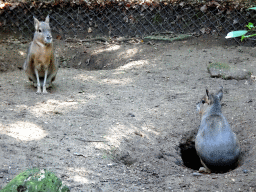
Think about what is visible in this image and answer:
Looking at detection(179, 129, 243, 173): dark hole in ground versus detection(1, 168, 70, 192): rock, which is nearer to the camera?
detection(1, 168, 70, 192): rock

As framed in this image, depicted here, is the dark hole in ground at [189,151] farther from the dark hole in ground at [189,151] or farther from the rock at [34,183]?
the rock at [34,183]

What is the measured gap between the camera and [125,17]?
366 inches

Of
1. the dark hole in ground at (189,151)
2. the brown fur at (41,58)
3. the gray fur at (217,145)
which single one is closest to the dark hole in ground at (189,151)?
the dark hole in ground at (189,151)

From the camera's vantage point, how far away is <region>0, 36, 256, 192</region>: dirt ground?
3.46 m

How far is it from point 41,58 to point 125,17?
13.5 feet

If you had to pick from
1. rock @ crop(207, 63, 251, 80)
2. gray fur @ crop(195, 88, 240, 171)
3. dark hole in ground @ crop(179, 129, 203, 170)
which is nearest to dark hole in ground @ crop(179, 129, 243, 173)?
dark hole in ground @ crop(179, 129, 203, 170)

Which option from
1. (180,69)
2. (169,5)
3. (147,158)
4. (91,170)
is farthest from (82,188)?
(169,5)

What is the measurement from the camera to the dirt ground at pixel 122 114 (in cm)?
346

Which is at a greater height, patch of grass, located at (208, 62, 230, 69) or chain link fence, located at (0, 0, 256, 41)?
chain link fence, located at (0, 0, 256, 41)

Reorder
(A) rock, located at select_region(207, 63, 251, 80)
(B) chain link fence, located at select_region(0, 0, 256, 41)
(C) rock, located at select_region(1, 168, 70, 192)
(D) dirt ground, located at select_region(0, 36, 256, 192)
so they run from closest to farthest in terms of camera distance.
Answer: (C) rock, located at select_region(1, 168, 70, 192), (D) dirt ground, located at select_region(0, 36, 256, 192), (A) rock, located at select_region(207, 63, 251, 80), (B) chain link fence, located at select_region(0, 0, 256, 41)

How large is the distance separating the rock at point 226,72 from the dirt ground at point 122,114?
0.17 metres

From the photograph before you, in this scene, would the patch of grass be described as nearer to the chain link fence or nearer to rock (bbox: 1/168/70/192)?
the chain link fence

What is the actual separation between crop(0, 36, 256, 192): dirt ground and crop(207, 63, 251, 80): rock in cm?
17

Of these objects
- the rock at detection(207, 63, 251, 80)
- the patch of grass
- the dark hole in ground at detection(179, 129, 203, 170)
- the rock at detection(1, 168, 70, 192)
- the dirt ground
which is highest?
the rock at detection(1, 168, 70, 192)
